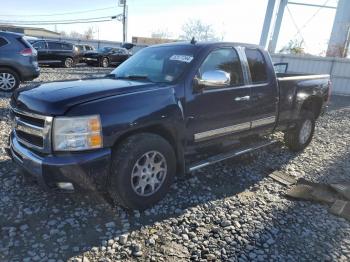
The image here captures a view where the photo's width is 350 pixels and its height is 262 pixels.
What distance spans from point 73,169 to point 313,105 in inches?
199

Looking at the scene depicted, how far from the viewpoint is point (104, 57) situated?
2272cm

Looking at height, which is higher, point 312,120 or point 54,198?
point 312,120

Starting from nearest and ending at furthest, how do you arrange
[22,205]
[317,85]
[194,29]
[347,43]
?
[22,205] < [317,85] < [347,43] < [194,29]

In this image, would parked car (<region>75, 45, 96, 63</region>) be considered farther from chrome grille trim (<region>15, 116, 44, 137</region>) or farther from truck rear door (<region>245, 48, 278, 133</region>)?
chrome grille trim (<region>15, 116, 44, 137</region>)

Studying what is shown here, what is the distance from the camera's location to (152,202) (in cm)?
369

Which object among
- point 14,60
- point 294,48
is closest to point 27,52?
point 14,60

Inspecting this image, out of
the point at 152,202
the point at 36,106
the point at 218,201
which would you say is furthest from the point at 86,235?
the point at 218,201

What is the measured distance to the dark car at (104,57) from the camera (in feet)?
73.5

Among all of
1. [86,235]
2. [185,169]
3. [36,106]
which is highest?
[36,106]

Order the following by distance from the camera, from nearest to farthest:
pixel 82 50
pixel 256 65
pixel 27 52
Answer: pixel 256 65 → pixel 27 52 → pixel 82 50

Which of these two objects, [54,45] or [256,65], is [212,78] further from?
[54,45]

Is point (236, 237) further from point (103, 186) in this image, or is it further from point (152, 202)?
point (103, 186)

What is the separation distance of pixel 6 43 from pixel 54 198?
7.13 metres

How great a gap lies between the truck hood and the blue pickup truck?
0.03 feet
